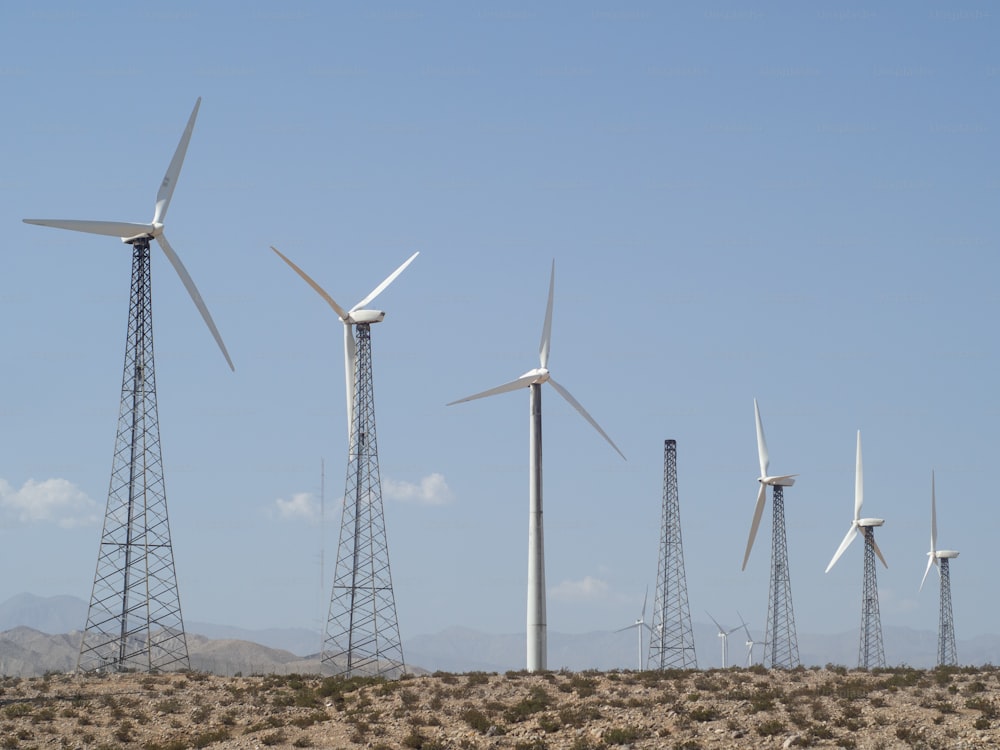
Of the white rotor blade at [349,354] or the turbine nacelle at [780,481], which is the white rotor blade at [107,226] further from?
the turbine nacelle at [780,481]

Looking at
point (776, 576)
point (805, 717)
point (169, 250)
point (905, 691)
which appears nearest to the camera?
point (805, 717)

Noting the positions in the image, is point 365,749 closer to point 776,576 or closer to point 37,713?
point 37,713

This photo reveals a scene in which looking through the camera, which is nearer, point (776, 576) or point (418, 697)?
point (418, 697)

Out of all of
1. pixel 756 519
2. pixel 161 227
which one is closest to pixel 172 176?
pixel 161 227

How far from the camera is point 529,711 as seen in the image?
5394 cm

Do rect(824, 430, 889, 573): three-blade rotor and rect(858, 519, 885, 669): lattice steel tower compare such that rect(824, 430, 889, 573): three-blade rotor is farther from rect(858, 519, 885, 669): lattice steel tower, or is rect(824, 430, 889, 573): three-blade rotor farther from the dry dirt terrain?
the dry dirt terrain

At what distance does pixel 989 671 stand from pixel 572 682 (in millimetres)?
19460

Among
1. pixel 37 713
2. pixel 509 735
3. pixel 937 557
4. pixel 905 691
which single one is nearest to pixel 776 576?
pixel 937 557

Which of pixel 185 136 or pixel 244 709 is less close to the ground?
pixel 185 136

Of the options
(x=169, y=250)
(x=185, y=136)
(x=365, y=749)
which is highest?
(x=185, y=136)

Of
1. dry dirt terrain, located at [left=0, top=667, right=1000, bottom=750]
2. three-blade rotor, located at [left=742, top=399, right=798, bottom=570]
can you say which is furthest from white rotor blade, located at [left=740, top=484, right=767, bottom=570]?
dry dirt terrain, located at [left=0, top=667, right=1000, bottom=750]

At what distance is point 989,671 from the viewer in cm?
6128

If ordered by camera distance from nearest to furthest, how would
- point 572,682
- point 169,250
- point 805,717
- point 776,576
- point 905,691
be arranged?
point 805,717, point 905,691, point 572,682, point 169,250, point 776,576

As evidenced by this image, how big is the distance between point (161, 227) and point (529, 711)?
3245cm
